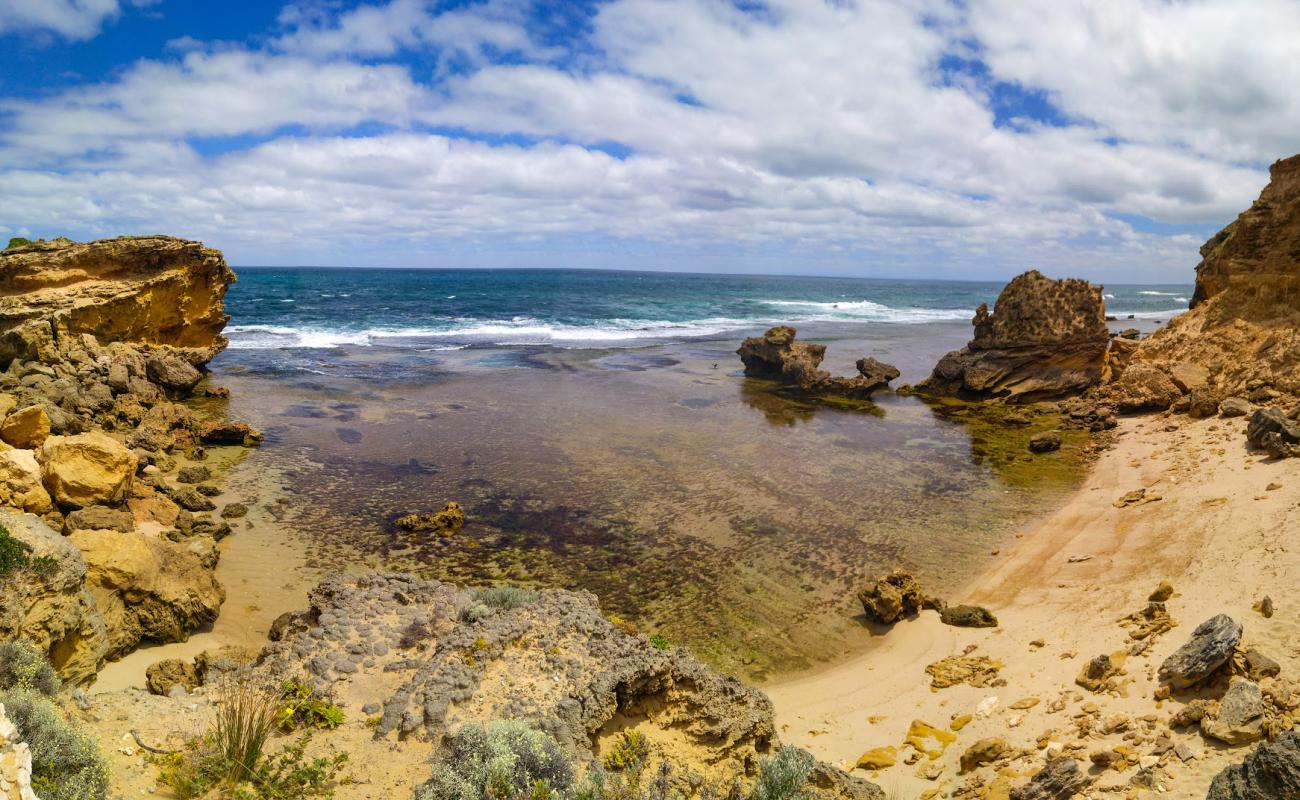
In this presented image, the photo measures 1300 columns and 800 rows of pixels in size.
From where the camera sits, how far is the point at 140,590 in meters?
8.88

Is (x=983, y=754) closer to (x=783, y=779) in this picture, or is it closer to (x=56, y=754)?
(x=783, y=779)

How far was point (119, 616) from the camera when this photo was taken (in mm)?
8516

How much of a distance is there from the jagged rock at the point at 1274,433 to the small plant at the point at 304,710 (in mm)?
16615

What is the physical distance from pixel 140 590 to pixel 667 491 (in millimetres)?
10283

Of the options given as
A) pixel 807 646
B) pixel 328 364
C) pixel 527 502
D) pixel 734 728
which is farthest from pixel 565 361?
pixel 734 728

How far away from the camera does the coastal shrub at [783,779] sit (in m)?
5.72

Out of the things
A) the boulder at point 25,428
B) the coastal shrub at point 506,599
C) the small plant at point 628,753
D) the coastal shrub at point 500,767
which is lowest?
the small plant at point 628,753

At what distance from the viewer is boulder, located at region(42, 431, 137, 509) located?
11047 millimetres

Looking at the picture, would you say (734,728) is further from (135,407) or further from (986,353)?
(986,353)

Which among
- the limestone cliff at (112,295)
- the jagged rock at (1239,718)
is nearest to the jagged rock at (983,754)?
the jagged rock at (1239,718)

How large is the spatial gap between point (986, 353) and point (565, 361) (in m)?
20.9

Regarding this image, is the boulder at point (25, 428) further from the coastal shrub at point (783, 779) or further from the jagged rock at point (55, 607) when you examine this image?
the coastal shrub at point (783, 779)

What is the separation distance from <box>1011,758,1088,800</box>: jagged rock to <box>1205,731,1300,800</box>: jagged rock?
3.42 feet

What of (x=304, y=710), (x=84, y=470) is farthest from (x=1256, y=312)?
→ (x=84, y=470)
